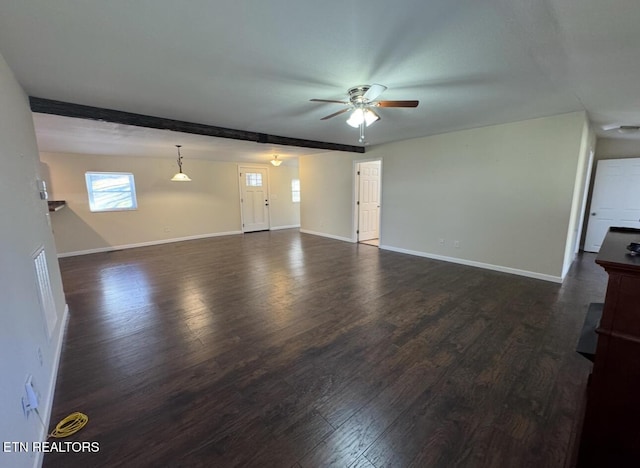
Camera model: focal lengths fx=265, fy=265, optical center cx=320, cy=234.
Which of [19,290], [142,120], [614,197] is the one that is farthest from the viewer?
[614,197]

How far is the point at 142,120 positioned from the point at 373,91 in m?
2.91

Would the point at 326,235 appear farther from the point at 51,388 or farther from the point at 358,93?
the point at 51,388

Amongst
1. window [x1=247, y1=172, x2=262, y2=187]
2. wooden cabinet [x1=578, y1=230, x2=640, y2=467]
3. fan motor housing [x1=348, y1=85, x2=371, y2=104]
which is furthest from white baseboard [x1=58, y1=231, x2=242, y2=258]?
wooden cabinet [x1=578, y1=230, x2=640, y2=467]

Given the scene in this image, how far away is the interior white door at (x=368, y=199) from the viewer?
6.73m

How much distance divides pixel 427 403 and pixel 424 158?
4455 millimetres

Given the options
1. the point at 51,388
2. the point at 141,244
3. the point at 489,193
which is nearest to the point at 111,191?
the point at 141,244

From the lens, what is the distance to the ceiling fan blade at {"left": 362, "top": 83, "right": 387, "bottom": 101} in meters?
2.24

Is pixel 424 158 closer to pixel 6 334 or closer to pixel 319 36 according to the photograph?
pixel 319 36

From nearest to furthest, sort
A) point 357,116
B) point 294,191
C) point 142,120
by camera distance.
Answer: point 357,116, point 142,120, point 294,191

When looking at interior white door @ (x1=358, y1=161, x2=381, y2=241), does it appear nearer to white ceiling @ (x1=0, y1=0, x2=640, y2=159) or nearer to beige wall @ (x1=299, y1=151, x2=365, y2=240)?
beige wall @ (x1=299, y1=151, x2=365, y2=240)

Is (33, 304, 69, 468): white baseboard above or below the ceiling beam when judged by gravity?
below

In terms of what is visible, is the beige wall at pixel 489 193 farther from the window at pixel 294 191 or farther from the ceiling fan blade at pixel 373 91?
the window at pixel 294 191

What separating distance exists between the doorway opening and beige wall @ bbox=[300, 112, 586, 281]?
504 mm

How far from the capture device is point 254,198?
28.7 feet
